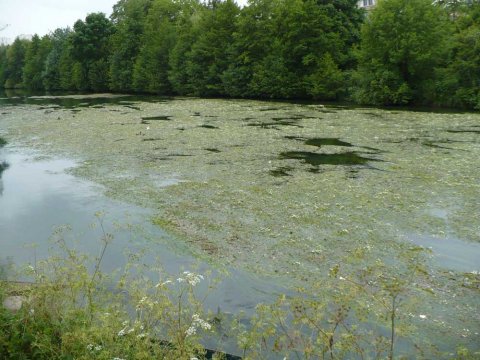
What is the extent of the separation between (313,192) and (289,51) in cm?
3656

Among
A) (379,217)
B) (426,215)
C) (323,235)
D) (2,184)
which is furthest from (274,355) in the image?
(2,184)

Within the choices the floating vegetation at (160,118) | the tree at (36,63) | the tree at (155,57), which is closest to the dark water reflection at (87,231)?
the floating vegetation at (160,118)

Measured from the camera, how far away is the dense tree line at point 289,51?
1385 inches

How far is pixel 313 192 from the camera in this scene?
12164mm

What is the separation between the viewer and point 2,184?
14.4 m

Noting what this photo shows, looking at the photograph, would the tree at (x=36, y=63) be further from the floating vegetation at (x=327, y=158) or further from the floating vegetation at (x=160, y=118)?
the floating vegetation at (x=327, y=158)

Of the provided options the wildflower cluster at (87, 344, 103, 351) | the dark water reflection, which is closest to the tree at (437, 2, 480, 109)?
the dark water reflection

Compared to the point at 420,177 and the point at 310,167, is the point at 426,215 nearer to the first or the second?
the point at 420,177

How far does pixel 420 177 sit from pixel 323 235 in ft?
18.1

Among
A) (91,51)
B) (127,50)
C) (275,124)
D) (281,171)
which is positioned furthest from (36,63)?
(281,171)

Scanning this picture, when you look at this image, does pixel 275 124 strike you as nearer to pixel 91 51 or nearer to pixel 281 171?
pixel 281 171

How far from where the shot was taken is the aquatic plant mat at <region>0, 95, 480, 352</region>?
7.69 metres

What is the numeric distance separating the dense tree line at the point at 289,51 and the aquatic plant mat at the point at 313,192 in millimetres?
11967

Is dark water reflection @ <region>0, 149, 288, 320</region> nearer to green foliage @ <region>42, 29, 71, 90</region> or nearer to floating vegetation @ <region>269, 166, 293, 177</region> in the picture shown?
floating vegetation @ <region>269, 166, 293, 177</region>
